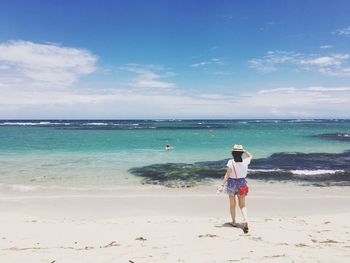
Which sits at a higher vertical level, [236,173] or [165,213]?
[236,173]

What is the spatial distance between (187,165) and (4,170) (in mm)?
11436

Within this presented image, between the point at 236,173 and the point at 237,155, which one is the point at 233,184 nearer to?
the point at 236,173

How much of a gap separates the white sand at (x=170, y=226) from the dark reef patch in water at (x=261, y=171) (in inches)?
84.1

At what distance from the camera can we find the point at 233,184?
28.2 feet

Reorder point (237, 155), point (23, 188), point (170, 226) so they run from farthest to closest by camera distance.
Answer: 1. point (23, 188)
2. point (170, 226)
3. point (237, 155)

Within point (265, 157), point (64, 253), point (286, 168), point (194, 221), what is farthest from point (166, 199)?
point (265, 157)

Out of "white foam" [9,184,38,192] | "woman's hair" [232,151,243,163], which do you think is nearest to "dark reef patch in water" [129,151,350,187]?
"white foam" [9,184,38,192]

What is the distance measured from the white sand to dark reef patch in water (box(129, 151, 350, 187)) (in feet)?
7.01

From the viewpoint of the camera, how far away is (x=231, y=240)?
747cm

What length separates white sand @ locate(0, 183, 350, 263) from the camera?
6504mm

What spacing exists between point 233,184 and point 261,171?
11.9m

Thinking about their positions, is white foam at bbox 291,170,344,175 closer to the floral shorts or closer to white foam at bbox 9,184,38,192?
the floral shorts

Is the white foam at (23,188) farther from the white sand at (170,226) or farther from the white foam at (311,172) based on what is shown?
the white foam at (311,172)

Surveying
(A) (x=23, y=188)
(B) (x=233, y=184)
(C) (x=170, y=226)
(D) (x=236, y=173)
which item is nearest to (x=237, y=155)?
(D) (x=236, y=173)
